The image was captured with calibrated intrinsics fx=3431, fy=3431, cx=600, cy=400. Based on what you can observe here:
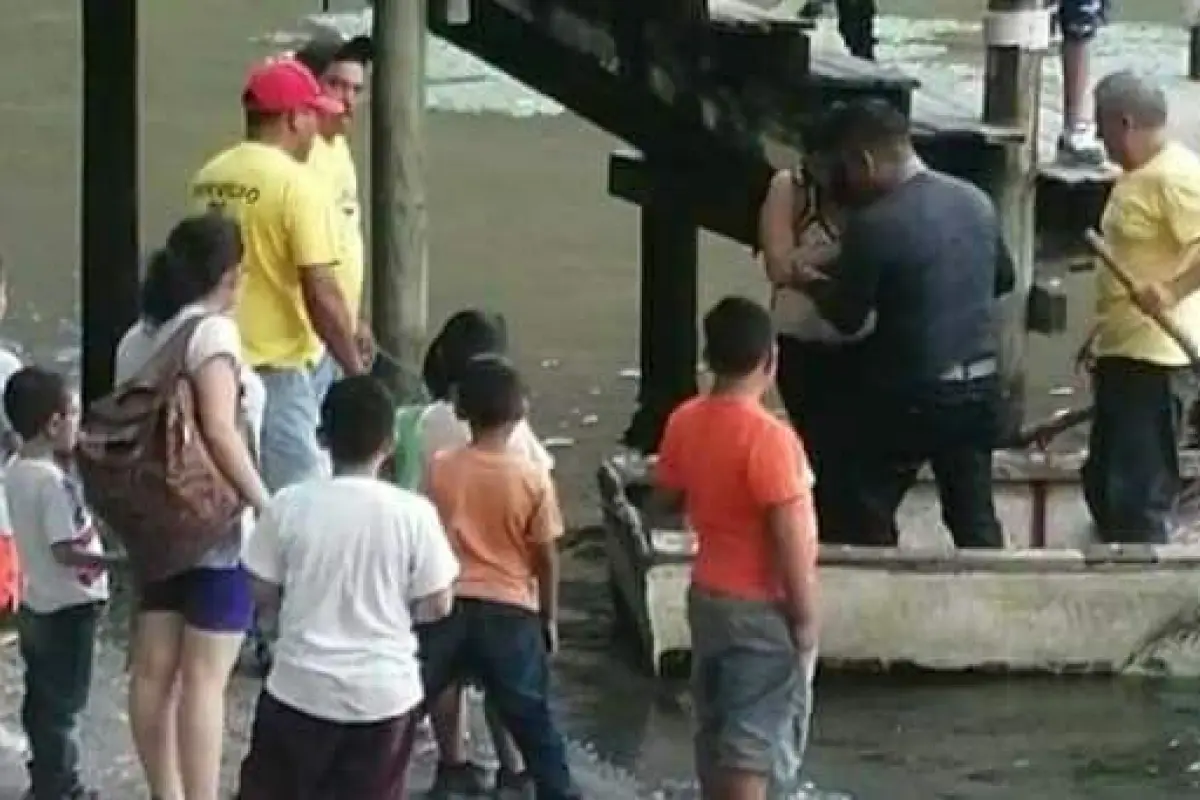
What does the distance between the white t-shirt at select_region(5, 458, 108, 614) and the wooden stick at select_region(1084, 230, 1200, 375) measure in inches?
147

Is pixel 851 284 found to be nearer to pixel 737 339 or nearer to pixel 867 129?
pixel 867 129

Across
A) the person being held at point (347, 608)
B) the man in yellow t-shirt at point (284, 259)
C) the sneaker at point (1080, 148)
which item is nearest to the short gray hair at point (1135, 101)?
the sneaker at point (1080, 148)

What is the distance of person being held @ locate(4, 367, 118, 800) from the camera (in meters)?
8.02

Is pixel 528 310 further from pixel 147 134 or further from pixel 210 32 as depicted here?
pixel 210 32

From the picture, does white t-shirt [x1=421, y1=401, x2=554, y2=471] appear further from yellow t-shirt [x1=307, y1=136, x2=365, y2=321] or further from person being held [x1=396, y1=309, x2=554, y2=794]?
yellow t-shirt [x1=307, y1=136, x2=365, y2=321]

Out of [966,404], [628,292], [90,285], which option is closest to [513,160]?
[628,292]

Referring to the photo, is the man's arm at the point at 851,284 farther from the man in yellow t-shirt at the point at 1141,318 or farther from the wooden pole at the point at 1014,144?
the wooden pole at the point at 1014,144

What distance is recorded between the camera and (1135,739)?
33.9 ft

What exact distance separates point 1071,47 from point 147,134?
1331cm

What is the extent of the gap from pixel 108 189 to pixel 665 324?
255cm

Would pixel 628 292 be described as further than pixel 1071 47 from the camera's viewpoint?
Yes

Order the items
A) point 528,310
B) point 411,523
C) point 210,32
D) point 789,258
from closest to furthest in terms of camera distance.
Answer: point 411,523 < point 789,258 < point 528,310 < point 210,32

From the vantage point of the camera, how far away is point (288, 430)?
9406mm

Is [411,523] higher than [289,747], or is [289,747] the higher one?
[411,523]
